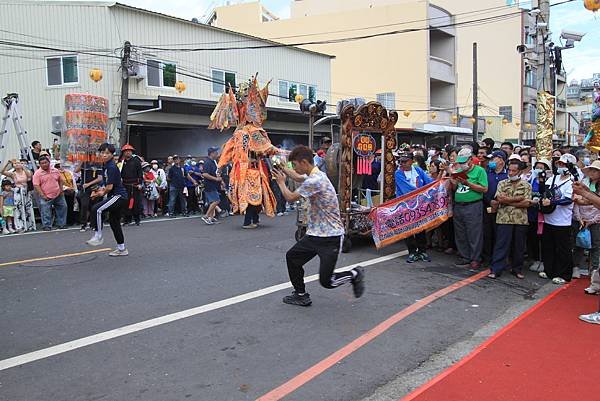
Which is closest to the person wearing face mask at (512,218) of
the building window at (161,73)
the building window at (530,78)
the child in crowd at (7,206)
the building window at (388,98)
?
the child in crowd at (7,206)

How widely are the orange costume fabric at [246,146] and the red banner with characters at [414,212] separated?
378 cm

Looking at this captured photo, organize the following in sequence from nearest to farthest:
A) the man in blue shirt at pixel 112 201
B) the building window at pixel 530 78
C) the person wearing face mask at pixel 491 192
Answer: the person wearing face mask at pixel 491 192 < the man in blue shirt at pixel 112 201 < the building window at pixel 530 78

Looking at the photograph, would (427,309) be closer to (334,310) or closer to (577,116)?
(334,310)

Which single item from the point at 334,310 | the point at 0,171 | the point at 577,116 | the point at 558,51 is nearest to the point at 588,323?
the point at 334,310

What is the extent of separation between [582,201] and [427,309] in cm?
245

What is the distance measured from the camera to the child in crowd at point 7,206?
11094mm

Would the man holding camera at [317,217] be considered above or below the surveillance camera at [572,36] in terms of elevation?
below

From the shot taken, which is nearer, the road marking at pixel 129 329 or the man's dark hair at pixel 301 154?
the road marking at pixel 129 329

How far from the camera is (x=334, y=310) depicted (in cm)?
575

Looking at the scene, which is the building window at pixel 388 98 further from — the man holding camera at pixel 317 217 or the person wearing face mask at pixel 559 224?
the man holding camera at pixel 317 217

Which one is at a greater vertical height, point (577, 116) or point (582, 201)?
point (577, 116)

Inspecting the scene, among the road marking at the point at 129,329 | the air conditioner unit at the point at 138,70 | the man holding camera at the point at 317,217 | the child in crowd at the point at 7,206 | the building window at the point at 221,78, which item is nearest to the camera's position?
the road marking at the point at 129,329

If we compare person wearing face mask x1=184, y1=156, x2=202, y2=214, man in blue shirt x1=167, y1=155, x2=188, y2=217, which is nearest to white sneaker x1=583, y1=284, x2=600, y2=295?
man in blue shirt x1=167, y1=155, x2=188, y2=217

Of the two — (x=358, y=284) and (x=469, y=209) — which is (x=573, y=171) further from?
(x=358, y=284)
